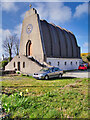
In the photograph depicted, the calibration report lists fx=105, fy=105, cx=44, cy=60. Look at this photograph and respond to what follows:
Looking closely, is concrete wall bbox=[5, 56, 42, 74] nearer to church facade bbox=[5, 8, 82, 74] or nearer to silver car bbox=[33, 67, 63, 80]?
church facade bbox=[5, 8, 82, 74]

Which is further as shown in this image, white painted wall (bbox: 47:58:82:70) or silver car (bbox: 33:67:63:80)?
white painted wall (bbox: 47:58:82:70)

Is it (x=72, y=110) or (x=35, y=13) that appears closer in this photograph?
(x=72, y=110)

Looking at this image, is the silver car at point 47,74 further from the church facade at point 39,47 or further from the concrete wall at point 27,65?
the church facade at point 39,47

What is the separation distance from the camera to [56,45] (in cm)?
2430

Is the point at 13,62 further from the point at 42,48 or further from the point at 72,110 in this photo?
the point at 72,110

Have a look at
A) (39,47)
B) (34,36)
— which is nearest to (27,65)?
(39,47)

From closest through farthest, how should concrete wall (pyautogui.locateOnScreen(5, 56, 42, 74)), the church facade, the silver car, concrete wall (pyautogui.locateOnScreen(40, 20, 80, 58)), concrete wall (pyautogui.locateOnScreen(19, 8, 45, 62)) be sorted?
the silver car, concrete wall (pyautogui.locateOnScreen(5, 56, 42, 74)), the church facade, concrete wall (pyautogui.locateOnScreen(19, 8, 45, 62)), concrete wall (pyautogui.locateOnScreen(40, 20, 80, 58))

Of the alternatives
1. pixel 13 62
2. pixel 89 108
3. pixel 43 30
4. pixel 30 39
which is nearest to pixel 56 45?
pixel 43 30

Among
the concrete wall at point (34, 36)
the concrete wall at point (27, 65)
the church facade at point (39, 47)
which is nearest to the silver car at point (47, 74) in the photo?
the concrete wall at point (27, 65)

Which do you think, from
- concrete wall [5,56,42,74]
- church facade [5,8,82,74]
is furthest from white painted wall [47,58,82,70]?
concrete wall [5,56,42,74]

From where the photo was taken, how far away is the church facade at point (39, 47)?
2087 centimetres

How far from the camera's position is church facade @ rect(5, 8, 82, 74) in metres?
20.9

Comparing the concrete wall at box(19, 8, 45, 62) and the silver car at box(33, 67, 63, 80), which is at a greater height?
the concrete wall at box(19, 8, 45, 62)

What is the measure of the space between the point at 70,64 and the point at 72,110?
23802 millimetres
